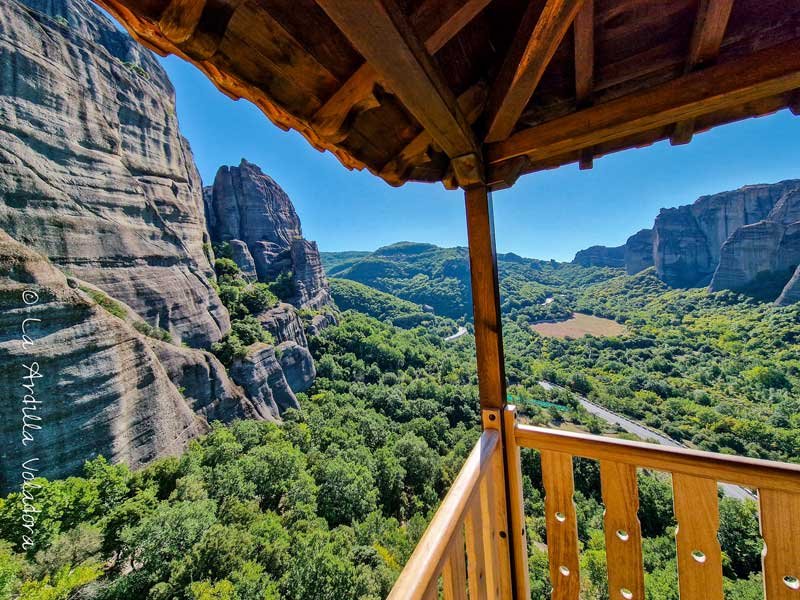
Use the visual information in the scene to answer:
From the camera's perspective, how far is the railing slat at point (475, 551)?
1.08 m

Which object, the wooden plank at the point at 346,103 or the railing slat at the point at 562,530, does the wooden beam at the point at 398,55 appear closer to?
the wooden plank at the point at 346,103

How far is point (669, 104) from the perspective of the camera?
134cm

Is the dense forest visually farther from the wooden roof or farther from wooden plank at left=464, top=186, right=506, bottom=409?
the wooden roof

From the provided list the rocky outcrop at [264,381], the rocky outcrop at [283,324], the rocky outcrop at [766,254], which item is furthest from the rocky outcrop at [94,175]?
the rocky outcrop at [766,254]

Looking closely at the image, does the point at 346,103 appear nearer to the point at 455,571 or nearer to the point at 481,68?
the point at 481,68

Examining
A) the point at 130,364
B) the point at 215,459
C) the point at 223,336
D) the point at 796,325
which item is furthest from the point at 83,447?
the point at 796,325

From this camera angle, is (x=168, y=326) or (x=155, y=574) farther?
(x=168, y=326)

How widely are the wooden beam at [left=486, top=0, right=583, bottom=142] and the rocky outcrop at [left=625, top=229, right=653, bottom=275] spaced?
222 ft

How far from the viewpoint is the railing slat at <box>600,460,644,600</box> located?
1.33 m

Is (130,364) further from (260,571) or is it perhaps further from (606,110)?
(606,110)

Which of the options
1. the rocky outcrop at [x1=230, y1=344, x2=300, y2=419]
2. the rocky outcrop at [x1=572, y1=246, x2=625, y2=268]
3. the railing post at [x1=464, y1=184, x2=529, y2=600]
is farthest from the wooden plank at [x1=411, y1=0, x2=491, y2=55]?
the rocky outcrop at [x1=572, y1=246, x2=625, y2=268]

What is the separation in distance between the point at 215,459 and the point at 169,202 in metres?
15.7

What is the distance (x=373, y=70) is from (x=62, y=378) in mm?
13367

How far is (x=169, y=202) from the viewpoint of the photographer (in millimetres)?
17984
